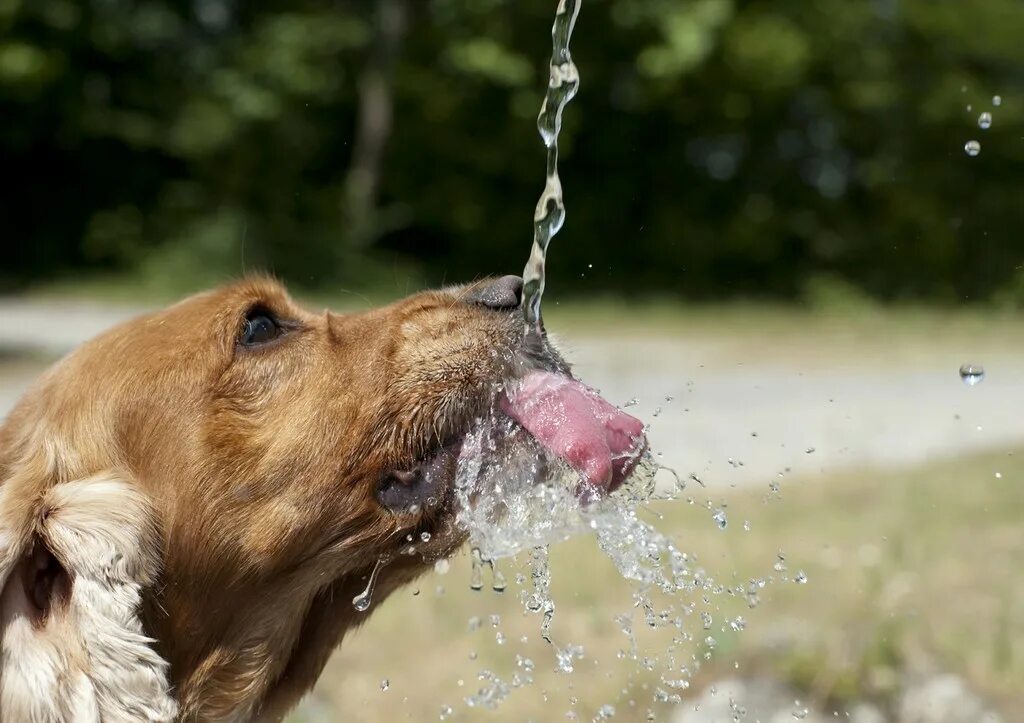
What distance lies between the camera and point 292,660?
10.9 feet

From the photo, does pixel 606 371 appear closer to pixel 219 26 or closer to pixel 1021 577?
pixel 1021 577

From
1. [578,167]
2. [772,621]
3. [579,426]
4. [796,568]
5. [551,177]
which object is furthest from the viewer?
[578,167]

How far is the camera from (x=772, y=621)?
505 centimetres

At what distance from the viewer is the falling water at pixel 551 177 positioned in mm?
3371

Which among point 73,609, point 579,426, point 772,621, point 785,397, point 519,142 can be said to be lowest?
point 519,142

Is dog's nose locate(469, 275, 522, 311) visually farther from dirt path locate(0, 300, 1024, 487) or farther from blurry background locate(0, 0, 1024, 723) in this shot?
blurry background locate(0, 0, 1024, 723)

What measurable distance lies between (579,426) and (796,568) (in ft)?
9.89

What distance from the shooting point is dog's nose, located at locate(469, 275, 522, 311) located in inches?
134

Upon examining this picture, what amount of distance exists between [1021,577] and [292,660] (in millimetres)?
3624

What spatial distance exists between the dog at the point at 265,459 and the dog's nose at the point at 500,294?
13 mm

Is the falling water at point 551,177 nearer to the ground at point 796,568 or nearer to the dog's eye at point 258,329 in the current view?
the ground at point 796,568

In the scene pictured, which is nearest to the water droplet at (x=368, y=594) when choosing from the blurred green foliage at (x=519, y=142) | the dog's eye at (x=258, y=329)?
the dog's eye at (x=258, y=329)

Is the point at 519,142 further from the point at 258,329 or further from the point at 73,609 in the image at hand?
Result: the point at 73,609

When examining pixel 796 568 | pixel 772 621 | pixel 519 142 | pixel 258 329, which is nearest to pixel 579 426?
pixel 258 329
